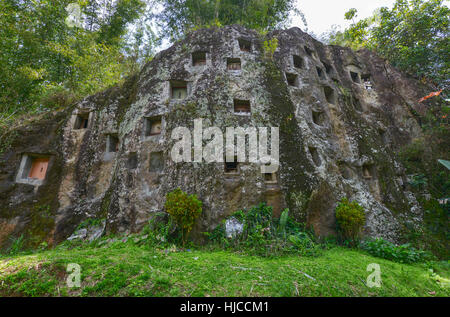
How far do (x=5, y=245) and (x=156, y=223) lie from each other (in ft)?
24.1

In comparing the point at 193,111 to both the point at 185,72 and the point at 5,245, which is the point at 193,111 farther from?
the point at 5,245

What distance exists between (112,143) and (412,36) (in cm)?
2424

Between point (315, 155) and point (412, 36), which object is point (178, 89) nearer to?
point (315, 155)

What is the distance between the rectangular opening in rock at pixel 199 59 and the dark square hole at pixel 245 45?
246 centimetres

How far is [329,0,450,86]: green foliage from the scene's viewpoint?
15.1 m

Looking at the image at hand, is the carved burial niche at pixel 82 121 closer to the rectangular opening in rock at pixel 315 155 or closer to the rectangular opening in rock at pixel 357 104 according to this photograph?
the rectangular opening in rock at pixel 315 155

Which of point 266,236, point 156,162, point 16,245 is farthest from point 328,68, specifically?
point 16,245

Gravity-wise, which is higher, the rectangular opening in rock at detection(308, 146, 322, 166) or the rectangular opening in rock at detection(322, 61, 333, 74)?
the rectangular opening in rock at detection(322, 61, 333, 74)

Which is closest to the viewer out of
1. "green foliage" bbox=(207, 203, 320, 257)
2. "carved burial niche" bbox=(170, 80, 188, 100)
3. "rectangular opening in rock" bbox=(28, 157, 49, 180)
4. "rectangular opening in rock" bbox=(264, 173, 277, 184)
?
"green foliage" bbox=(207, 203, 320, 257)

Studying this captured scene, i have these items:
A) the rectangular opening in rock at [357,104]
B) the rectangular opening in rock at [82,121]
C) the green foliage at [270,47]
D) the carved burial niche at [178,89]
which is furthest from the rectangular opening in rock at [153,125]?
the rectangular opening in rock at [357,104]

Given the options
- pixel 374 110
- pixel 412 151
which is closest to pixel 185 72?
pixel 374 110

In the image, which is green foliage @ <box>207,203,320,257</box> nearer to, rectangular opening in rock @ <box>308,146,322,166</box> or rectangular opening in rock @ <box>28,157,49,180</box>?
rectangular opening in rock @ <box>308,146,322,166</box>

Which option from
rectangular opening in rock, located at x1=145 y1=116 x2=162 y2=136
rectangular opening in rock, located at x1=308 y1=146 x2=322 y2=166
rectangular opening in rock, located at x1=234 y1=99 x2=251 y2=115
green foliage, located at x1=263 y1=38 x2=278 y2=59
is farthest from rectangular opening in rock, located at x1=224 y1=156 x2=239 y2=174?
green foliage, located at x1=263 y1=38 x2=278 y2=59

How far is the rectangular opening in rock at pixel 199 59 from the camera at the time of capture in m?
11.9
